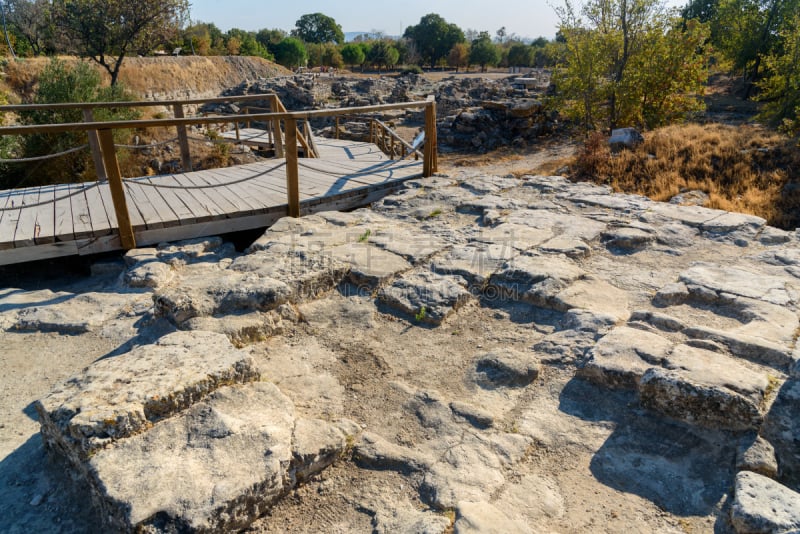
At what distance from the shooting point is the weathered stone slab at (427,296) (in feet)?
12.9

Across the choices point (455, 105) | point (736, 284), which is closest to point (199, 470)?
point (736, 284)

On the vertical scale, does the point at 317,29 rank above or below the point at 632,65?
above

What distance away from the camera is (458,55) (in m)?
66.8

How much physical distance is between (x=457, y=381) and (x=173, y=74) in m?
36.0

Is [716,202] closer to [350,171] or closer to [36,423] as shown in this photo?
[350,171]

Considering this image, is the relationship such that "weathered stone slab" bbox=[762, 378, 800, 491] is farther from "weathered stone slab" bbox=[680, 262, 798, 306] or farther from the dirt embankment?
the dirt embankment

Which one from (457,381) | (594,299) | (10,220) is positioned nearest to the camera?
(457,381)

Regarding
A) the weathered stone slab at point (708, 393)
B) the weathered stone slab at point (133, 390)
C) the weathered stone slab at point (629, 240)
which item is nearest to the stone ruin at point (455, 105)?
the weathered stone slab at point (629, 240)

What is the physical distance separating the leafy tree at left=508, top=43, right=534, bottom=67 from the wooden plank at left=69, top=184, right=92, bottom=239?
74.2 meters

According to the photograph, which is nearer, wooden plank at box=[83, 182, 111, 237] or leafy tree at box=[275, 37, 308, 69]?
wooden plank at box=[83, 182, 111, 237]

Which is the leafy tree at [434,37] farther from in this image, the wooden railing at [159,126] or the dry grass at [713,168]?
the wooden railing at [159,126]

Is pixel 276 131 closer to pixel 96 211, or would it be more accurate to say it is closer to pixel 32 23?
pixel 96 211

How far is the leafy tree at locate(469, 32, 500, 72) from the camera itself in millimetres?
67312

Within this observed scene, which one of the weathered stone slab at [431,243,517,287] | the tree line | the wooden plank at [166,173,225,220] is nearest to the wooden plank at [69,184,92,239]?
the wooden plank at [166,173,225,220]
